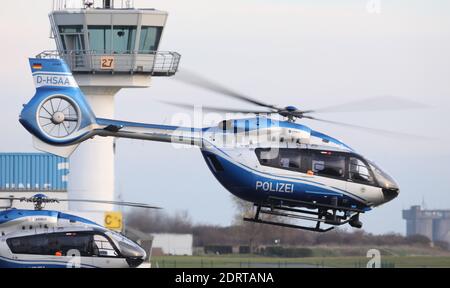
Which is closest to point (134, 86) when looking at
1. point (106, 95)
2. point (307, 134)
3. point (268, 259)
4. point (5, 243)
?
point (106, 95)

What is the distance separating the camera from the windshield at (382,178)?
38156mm

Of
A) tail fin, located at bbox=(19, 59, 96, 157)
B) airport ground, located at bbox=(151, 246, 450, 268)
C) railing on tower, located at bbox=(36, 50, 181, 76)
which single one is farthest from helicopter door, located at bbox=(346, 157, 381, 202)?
railing on tower, located at bbox=(36, 50, 181, 76)

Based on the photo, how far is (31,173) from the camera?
65.1 metres

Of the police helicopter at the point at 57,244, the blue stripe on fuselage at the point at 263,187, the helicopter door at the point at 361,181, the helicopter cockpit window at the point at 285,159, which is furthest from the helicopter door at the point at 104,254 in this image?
the helicopter door at the point at 361,181

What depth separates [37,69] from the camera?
1743 inches

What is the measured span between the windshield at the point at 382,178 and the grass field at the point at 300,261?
7285mm

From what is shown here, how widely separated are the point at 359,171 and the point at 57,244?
31.2 feet

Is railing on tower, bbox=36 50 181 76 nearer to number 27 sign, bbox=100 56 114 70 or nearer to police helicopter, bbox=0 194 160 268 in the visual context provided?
number 27 sign, bbox=100 56 114 70

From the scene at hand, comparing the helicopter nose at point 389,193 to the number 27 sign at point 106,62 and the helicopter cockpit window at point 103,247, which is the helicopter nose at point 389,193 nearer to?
the helicopter cockpit window at point 103,247

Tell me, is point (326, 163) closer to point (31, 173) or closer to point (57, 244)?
point (57, 244)

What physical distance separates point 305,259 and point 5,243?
35.8 ft

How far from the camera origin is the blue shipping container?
211 ft
